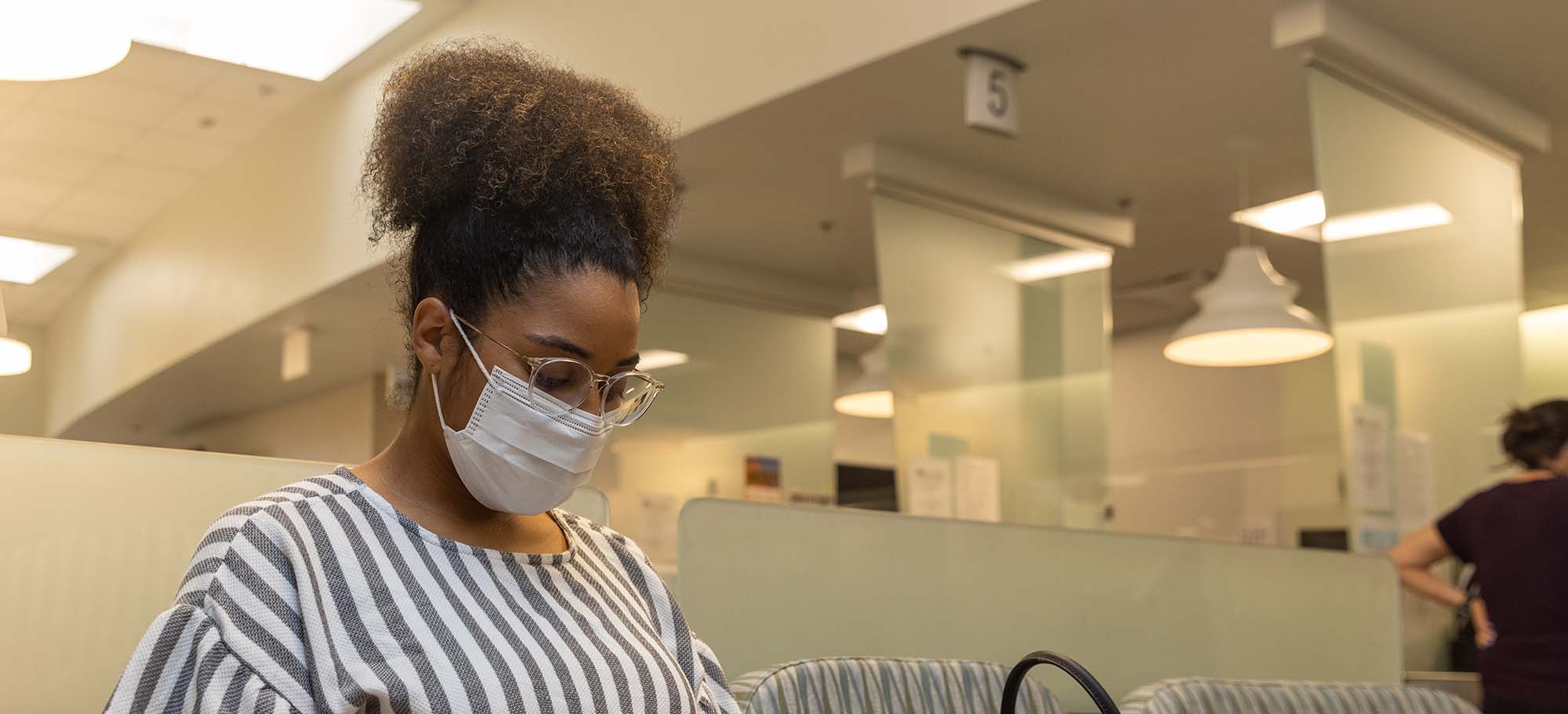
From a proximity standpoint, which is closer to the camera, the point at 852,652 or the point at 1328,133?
the point at 852,652

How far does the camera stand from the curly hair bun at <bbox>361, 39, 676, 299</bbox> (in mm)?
1237

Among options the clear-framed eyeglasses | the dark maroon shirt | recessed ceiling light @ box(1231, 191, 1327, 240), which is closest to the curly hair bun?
the clear-framed eyeglasses

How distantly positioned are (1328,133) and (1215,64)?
1.49 ft

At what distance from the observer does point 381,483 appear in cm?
118

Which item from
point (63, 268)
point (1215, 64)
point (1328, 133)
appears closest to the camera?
point (63, 268)

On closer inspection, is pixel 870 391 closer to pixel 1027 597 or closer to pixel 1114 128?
pixel 1114 128

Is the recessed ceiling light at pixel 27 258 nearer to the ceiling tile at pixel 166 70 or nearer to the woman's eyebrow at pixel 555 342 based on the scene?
the woman's eyebrow at pixel 555 342

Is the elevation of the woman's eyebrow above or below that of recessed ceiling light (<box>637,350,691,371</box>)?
below

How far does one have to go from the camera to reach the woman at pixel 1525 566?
3.29m

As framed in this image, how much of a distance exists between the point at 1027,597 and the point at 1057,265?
10.9 ft

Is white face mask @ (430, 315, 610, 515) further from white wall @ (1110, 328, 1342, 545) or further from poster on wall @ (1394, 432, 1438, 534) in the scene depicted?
white wall @ (1110, 328, 1342, 545)

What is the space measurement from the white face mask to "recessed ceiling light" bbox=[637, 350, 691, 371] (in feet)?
16.4

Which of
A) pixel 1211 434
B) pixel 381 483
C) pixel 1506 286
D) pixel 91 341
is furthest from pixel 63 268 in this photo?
pixel 1211 434

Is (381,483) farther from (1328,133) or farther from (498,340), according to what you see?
(1328,133)
